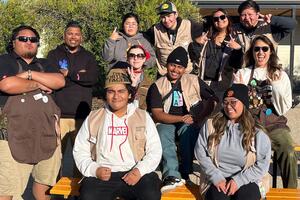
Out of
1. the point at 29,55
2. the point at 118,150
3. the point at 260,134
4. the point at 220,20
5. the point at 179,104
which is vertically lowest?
the point at 118,150

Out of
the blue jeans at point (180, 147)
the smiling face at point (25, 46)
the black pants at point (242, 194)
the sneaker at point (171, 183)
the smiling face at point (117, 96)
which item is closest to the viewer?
the black pants at point (242, 194)

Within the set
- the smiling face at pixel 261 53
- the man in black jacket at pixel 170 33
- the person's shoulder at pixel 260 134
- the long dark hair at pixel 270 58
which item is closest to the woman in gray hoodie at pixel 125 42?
the man in black jacket at pixel 170 33

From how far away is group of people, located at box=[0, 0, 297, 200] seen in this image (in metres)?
4.57

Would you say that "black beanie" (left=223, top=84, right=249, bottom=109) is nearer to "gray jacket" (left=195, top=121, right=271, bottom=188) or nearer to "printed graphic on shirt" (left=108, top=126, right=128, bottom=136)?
"gray jacket" (left=195, top=121, right=271, bottom=188)

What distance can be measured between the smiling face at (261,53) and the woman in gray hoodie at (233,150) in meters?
0.88

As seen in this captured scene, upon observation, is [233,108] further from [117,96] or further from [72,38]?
[72,38]

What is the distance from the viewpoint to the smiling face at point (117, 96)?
4672 mm

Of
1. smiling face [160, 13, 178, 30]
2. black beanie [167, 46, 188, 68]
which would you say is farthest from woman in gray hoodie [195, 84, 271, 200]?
smiling face [160, 13, 178, 30]

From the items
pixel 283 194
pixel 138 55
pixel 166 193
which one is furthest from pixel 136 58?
pixel 283 194

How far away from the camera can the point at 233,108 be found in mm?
4641

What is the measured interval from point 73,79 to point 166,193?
177 cm

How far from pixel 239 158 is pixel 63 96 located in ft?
7.35

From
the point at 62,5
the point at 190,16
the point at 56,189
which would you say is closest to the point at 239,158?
the point at 56,189

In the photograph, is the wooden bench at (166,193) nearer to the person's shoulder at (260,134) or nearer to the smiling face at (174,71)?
the person's shoulder at (260,134)
